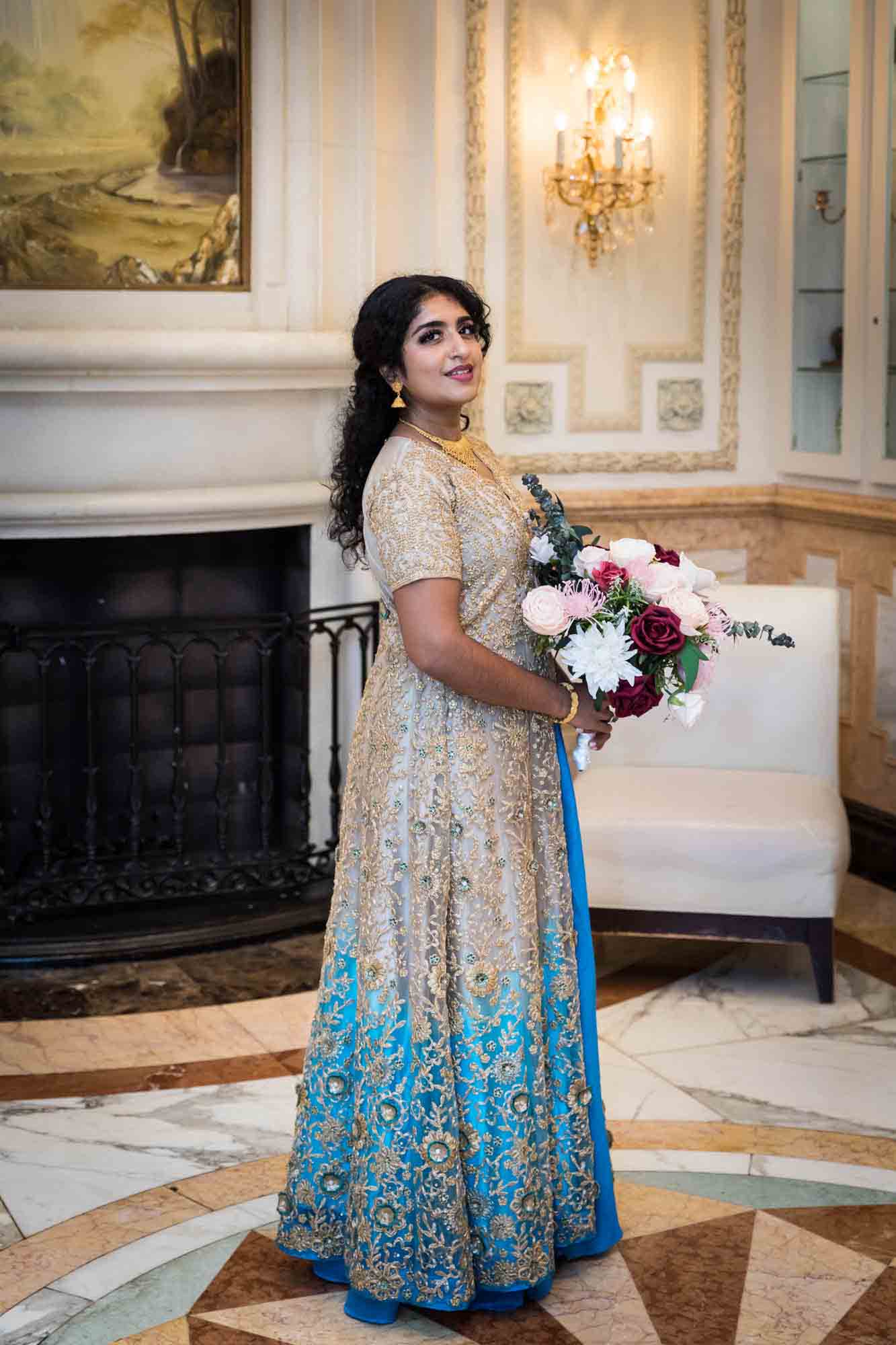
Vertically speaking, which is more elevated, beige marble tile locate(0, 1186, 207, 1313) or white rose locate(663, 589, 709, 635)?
white rose locate(663, 589, 709, 635)

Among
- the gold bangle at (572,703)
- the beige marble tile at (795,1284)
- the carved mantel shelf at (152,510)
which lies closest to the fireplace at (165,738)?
the carved mantel shelf at (152,510)

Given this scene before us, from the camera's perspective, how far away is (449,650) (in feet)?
8.71

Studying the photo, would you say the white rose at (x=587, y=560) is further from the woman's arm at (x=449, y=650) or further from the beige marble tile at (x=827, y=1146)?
the beige marble tile at (x=827, y=1146)

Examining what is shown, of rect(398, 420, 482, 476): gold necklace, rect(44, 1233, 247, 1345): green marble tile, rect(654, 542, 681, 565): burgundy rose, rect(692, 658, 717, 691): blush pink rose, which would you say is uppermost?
rect(398, 420, 482, 476): gold necklace

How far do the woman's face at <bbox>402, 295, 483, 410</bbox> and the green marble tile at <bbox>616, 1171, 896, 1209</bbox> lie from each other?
5.11 feet

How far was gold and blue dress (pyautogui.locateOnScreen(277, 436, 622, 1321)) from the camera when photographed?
2.75 metres

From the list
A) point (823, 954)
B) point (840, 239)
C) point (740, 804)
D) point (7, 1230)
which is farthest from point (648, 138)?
point (7, 1230)

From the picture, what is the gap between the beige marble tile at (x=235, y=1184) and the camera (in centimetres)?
330

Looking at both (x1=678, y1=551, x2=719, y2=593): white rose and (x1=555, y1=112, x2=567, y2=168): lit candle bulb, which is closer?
(x1=678, y1=551, x2=719, y2=593): white rose

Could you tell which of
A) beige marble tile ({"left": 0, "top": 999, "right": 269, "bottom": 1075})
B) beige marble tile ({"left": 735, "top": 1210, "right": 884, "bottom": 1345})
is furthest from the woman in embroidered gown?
beige marble tile ({"left": 0, "top": 999, "right": 269, "bottom": 1075})

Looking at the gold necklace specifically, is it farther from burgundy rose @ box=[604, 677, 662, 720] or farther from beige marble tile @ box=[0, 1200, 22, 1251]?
beige marble tile @ box=[0, 1200, 22, 1251]

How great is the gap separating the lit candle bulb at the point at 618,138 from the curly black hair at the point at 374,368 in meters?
2.65

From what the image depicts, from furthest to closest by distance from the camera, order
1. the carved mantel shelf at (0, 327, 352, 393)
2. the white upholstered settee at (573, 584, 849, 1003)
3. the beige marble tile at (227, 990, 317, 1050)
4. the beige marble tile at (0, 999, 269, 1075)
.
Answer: the carved mantel shelf at (0, 327, 352, 393) < the white upholstered settee at (573, 584, 849, 1003) < the beige marble tile at (227, 990, 317, 1050) < the beige marble tile at (0, 999, 269, 1075)

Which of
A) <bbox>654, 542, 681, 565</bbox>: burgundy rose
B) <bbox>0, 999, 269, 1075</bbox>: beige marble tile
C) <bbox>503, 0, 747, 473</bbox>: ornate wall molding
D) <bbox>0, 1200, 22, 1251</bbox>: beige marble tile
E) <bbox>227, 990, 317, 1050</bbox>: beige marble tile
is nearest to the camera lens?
<bbox>654, 542, 681, 565</bbox>: burgundy rose
